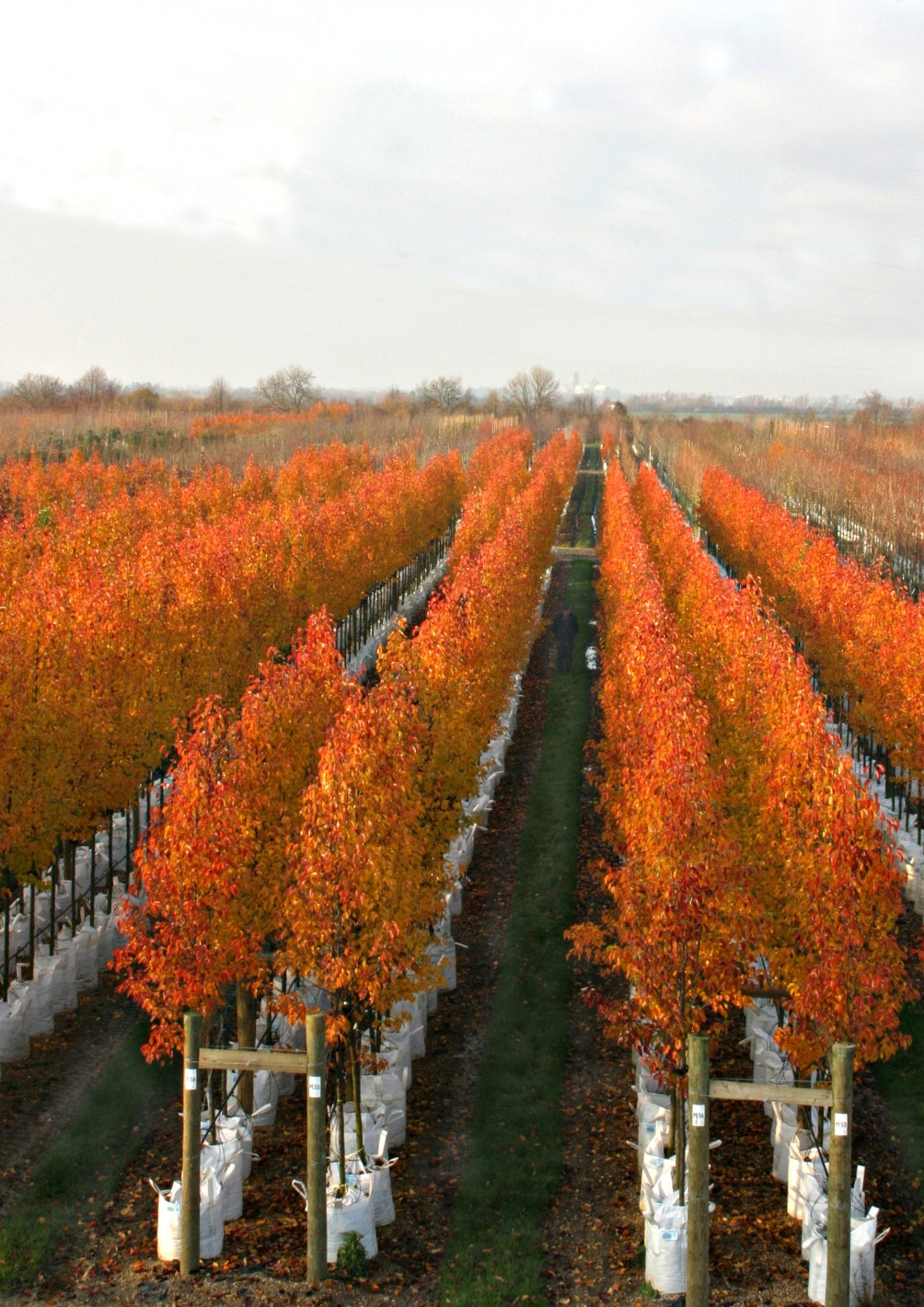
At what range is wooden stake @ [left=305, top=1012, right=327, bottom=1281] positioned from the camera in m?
12.9

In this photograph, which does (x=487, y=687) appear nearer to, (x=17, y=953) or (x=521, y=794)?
(x=521, y=794)

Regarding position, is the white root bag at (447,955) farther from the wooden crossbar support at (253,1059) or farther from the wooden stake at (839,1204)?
the wooden stake at (839,1204)

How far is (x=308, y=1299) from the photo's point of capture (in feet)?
42.2

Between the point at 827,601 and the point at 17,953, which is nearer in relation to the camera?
the point at 17,953

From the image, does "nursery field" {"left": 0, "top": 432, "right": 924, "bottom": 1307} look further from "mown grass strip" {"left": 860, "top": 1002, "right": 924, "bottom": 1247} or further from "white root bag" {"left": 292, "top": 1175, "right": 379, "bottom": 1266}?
"white root bag" {"left": 292, "top": 1175, "right": 379, "bottom": 1266}

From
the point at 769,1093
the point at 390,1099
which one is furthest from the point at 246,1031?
the point at 769,1093

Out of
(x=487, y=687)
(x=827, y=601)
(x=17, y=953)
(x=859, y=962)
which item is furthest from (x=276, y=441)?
(x=859, y=962)

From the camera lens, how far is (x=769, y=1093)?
12.2 metres

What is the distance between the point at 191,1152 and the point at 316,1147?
1.42 meters

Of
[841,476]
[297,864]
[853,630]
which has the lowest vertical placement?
[297,864]

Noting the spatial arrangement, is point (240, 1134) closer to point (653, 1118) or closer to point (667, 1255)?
point (653, 1118)

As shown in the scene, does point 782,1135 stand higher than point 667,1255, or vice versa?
point 782,1135

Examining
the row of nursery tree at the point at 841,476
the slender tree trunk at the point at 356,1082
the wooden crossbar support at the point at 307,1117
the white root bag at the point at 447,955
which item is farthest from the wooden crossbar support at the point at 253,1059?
the row of nursery tree at the point at 841,476

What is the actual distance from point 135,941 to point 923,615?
2248cm
